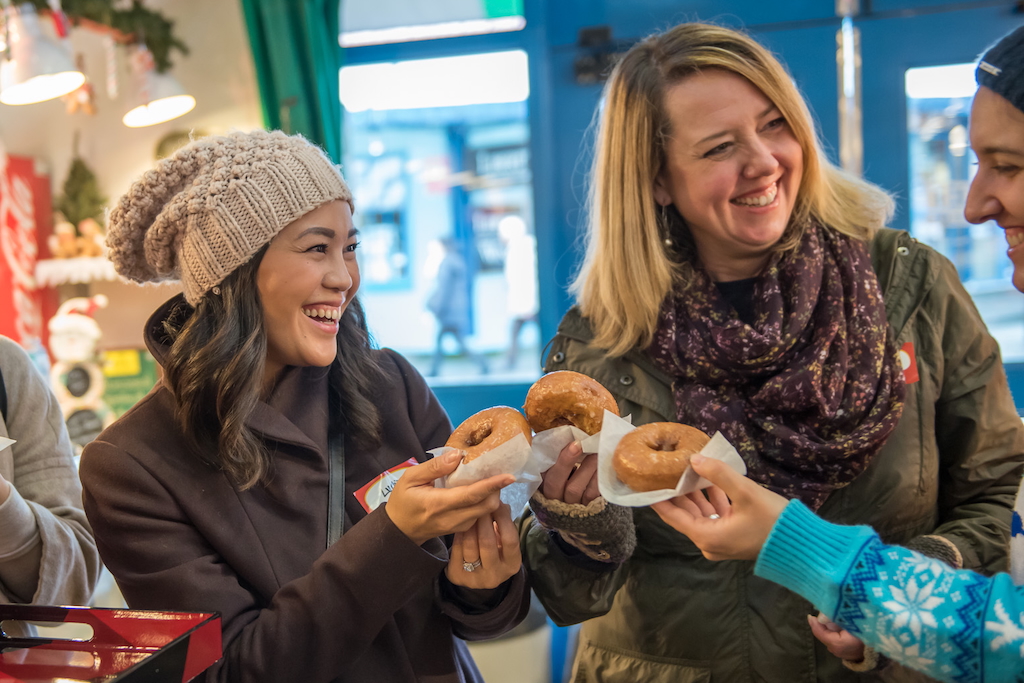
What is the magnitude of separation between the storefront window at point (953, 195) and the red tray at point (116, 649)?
143 inches

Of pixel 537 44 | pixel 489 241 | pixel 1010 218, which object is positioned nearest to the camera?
pixel 1010 218

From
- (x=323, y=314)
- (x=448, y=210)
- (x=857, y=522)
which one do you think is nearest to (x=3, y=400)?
(x=323, y=314)

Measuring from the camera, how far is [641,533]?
1613mm

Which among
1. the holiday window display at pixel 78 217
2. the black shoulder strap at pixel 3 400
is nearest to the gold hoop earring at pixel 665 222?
the black shoulder strap at pixel 3 400

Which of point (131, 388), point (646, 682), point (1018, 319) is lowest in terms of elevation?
point (131, 388)

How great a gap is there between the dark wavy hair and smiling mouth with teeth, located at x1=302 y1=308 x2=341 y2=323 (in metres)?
0.10

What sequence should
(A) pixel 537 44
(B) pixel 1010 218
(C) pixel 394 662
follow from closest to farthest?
(B) pixel 1010 218 < (C) pixel 394 662 < (A) pixel 537 44

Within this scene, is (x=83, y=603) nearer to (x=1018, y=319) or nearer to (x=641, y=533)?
(x=641, y=533)

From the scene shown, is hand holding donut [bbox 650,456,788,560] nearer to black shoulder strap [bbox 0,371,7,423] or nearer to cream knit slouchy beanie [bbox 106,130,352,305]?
cream knit slouchy beanie [bbox 106,130,352,305]

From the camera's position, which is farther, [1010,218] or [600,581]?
[600,581]

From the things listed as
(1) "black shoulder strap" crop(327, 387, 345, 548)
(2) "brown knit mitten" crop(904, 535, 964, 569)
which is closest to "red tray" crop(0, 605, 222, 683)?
(1) "black shoulder strap" crop(327, 387, 345, 548)

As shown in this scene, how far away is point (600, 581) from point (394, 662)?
43 centimetres

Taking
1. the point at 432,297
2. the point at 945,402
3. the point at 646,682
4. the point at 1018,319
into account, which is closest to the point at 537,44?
the point at 432,297

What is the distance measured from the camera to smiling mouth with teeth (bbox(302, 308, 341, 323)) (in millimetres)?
1616
